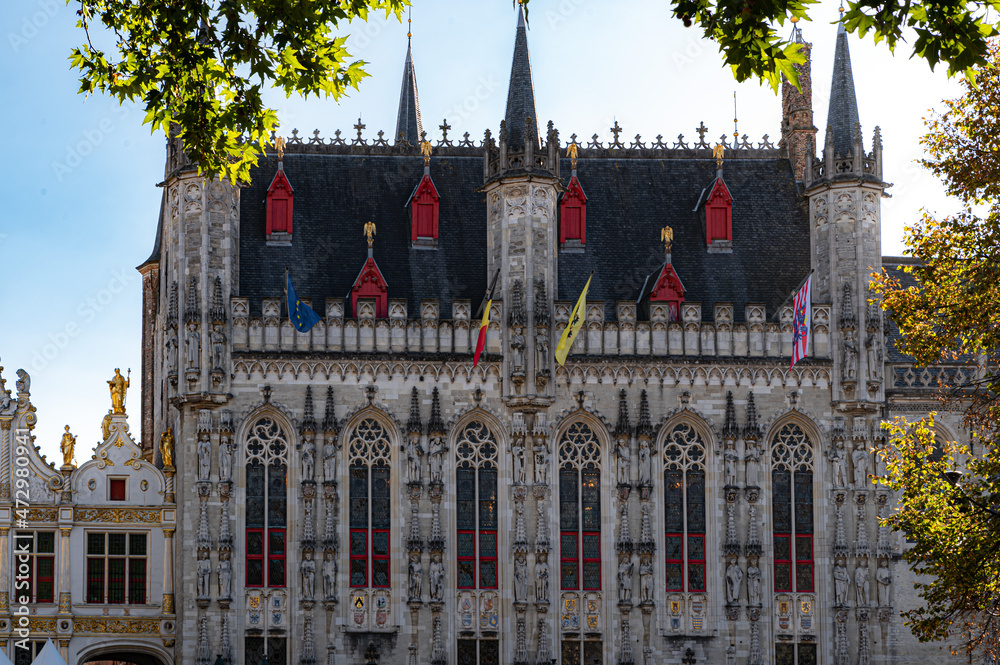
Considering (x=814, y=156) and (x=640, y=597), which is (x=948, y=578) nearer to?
(x=640, y=597)

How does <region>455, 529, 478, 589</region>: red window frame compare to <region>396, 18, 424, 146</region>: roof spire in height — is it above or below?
below

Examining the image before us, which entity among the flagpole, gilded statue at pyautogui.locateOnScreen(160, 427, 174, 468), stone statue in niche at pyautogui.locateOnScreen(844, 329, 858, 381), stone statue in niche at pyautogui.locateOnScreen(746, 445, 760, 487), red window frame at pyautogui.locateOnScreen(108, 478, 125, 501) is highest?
the flagpole

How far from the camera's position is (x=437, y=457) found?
4409cm

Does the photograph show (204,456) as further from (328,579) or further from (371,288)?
(371,288)

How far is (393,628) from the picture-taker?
43.4 m

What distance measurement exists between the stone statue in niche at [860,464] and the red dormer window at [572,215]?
10.6m

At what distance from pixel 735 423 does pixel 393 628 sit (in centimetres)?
1156

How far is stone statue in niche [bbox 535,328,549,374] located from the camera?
4466cm

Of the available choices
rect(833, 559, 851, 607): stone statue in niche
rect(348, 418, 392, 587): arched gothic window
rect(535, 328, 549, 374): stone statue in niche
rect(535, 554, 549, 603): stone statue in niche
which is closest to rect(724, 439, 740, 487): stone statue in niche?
rect(833, 559, 851, 607): stone statue in niche

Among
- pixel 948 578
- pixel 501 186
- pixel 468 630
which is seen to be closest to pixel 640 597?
pixel 468 630

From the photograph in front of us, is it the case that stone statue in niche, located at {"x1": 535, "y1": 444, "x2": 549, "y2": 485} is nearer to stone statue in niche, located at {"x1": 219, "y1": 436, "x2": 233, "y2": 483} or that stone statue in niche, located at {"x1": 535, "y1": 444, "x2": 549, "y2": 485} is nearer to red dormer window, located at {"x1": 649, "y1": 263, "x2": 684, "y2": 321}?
red dormer window, located at {"x1": 649, "y1": 263, "x2": 684, "y2": 321}

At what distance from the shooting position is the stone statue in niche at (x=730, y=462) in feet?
147

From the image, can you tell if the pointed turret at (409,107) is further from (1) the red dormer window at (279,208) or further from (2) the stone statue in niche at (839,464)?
(2) the stone statue in niche at (839,464)

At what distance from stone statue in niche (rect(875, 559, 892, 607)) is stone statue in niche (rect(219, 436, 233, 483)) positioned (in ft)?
61.6
